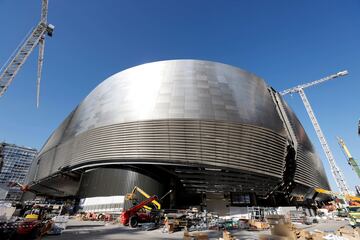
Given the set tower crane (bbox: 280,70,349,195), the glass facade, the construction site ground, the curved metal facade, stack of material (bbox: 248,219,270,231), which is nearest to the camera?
the construction site ground

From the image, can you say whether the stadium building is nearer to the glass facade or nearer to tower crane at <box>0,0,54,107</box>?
tower crane at <box>0,0,54,107</box>

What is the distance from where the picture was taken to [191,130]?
30.1m

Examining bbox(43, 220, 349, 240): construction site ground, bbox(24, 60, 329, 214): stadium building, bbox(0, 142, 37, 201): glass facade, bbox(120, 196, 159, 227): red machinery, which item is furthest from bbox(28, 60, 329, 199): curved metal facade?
bbox(0, 142, 37, 201): glass facade

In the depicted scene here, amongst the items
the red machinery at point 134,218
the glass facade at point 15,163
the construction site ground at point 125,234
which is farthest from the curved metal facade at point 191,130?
the glass facade at point 15,163

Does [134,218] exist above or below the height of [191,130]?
below

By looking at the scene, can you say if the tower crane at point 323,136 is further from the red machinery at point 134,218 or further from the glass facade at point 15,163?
the glass facade at point 15,163

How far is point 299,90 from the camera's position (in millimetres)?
72625

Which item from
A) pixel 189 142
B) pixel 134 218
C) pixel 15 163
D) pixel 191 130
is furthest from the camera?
pixel 15 163

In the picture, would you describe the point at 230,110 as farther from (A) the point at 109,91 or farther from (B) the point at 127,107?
(A) the point at 109,91

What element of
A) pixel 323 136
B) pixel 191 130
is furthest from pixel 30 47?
pixel 323 136

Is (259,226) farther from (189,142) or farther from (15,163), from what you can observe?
(15,163)

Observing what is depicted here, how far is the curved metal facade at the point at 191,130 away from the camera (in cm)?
2952

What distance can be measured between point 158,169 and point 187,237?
2418cm

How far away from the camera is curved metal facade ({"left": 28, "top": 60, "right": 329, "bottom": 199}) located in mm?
29516
